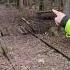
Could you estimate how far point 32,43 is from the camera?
10.2 metres

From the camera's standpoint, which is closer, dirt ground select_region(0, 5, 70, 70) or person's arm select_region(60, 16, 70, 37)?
dirt ground select_region(0, 5, 70, 70)

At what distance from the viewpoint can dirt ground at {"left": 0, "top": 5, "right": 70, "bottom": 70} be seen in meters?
7.38

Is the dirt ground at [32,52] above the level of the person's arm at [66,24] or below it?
below

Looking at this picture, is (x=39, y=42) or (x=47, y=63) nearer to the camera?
(x=47, y=63)

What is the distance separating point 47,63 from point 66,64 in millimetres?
490

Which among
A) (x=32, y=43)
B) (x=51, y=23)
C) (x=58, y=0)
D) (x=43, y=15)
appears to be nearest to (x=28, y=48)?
(x=32, y=43)

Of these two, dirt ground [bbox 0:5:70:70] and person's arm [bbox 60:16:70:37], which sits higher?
Result: person's arm [bbox 60:16:70:37]

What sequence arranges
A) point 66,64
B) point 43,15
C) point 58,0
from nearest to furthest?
point 66,64
point 43,15
point 58,0

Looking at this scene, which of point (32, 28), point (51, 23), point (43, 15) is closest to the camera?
point (32, 28)

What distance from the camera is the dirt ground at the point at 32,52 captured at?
738 cm

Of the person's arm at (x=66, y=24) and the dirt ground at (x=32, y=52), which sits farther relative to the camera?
the person's arm at (x=66, y=24)

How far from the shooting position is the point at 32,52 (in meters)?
8.83

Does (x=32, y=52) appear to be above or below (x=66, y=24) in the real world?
below

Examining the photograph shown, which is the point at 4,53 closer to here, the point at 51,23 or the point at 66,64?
the point at 66,64
